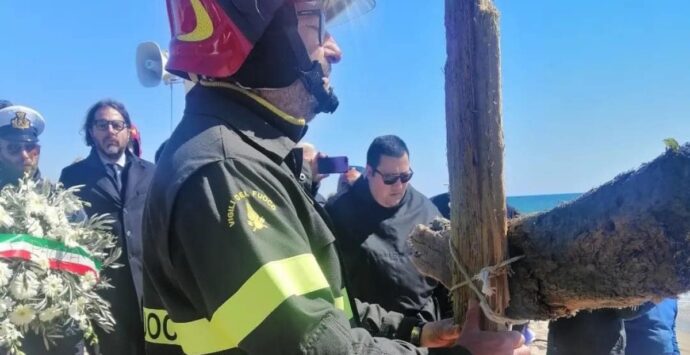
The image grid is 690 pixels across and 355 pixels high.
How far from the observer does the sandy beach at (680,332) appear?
10.4 m

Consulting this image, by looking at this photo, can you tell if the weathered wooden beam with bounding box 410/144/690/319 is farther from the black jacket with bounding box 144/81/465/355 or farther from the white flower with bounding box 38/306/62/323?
the white flower with bounding box 38/306/62/323

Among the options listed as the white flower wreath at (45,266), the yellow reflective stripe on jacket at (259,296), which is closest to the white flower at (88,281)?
the white flower wreath at (45,266)

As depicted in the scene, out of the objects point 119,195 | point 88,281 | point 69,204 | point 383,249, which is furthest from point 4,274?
point 383,249

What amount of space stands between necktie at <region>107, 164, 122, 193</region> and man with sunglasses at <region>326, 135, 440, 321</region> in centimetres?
164

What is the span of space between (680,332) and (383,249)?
44.2 feet

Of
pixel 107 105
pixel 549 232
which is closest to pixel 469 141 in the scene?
pixel 549 232

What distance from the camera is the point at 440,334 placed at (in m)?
2.23

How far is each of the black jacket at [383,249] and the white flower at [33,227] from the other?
177 cm

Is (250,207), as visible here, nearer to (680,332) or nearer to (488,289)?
(488,289)

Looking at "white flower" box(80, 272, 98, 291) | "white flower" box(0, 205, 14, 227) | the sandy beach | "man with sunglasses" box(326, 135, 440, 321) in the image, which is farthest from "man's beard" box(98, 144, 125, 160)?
the sandy beach

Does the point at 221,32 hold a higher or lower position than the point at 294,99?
higher

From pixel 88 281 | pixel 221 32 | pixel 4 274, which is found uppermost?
pixel 221 32

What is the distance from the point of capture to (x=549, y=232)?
6.25 feet

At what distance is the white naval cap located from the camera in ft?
14.3
